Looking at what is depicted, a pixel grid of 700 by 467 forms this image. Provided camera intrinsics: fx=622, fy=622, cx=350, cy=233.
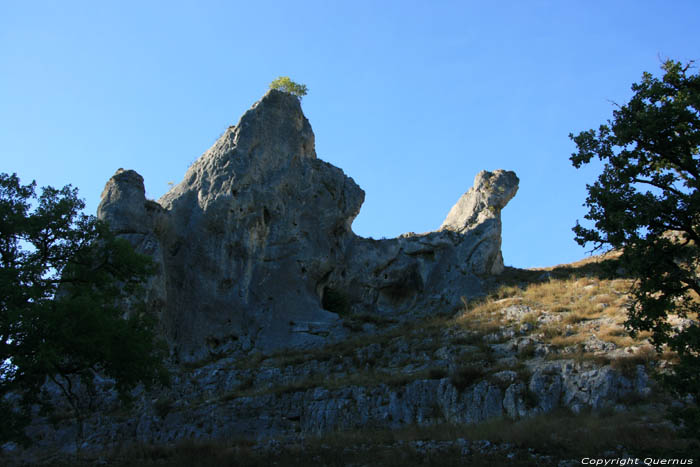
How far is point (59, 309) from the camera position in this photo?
13805 mm

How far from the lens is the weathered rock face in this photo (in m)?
27.2

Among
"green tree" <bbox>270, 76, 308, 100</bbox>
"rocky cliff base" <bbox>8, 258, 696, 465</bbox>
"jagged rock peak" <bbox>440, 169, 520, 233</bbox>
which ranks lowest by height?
"rocky cliff base" <bbox>8, 258, 696, 465</bbox>

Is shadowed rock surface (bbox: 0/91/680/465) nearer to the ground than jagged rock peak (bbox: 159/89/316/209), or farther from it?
nearer to the ground

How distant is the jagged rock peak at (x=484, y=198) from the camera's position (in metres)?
35.0

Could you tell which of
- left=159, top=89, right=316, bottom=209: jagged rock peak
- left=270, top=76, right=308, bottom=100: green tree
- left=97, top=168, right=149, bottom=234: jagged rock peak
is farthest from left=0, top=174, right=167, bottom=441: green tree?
left=270, top=76, right=308, bottom=100: green tree

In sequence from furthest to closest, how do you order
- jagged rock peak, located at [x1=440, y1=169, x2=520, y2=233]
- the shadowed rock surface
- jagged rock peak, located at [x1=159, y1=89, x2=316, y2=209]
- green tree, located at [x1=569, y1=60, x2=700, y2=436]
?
1. jagged rock peak, located at [x1=440, y1=169, x2=520, y2=233]
2. jagged rock peak, located at [x1=159, y1=89, x2=316, y2=209]
3. the shadowed rock surface
4. green tree, located at [x1=569, y1=60, x2=700, y2=436]

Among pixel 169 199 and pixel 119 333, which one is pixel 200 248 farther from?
pixel 119 333

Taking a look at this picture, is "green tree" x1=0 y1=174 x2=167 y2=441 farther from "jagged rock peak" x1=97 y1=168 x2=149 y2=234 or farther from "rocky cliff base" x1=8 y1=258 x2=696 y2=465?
"jagged rock peak" x1=97 y1=168 x2=149 y2=234

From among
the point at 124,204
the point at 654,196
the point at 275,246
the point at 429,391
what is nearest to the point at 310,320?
the point at 275,246

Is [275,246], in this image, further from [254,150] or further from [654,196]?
[654,196]

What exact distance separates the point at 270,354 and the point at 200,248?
6.11 m

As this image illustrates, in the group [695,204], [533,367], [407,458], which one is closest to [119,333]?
[407,458]

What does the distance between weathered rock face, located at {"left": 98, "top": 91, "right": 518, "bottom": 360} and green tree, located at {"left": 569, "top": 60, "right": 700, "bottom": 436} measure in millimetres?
15610

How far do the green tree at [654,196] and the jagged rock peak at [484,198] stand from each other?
20.1 metres
